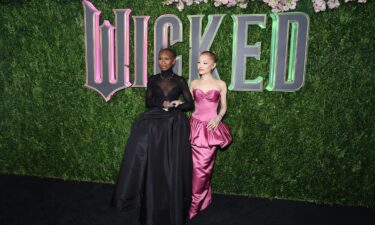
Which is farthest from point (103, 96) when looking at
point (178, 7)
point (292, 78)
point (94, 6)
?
point (292, 78)

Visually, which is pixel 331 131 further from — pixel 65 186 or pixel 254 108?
pixel 65 186

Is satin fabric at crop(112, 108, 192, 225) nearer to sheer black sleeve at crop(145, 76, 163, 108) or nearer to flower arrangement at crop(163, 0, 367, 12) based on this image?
sheer black sleeve at crop(145, 76, 163, 108)

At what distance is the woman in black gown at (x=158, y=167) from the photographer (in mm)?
3186

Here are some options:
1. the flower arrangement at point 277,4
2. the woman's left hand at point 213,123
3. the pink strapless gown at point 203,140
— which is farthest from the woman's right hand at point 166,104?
the flower arrangement at point 277,4

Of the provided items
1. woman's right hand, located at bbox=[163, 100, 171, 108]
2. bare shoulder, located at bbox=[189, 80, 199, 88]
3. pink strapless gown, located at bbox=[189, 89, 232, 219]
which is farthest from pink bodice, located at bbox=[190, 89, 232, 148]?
woman's right hand, located at bbox=[163, 100, 171, 108]

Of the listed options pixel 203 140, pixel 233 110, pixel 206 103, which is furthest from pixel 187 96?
pixel 233 110

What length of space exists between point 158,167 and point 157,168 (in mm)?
15

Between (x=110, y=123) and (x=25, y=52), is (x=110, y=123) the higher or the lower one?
the lower one

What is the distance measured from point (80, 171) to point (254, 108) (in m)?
2.72

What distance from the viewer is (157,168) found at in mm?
3219

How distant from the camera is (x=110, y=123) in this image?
4328 millimetres

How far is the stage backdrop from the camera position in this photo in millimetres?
3672

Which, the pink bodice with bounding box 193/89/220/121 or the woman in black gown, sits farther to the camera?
the pink bodice with bounding box 193/89/220/121

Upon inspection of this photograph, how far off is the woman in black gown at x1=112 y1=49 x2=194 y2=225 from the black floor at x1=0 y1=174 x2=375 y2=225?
364 mm
